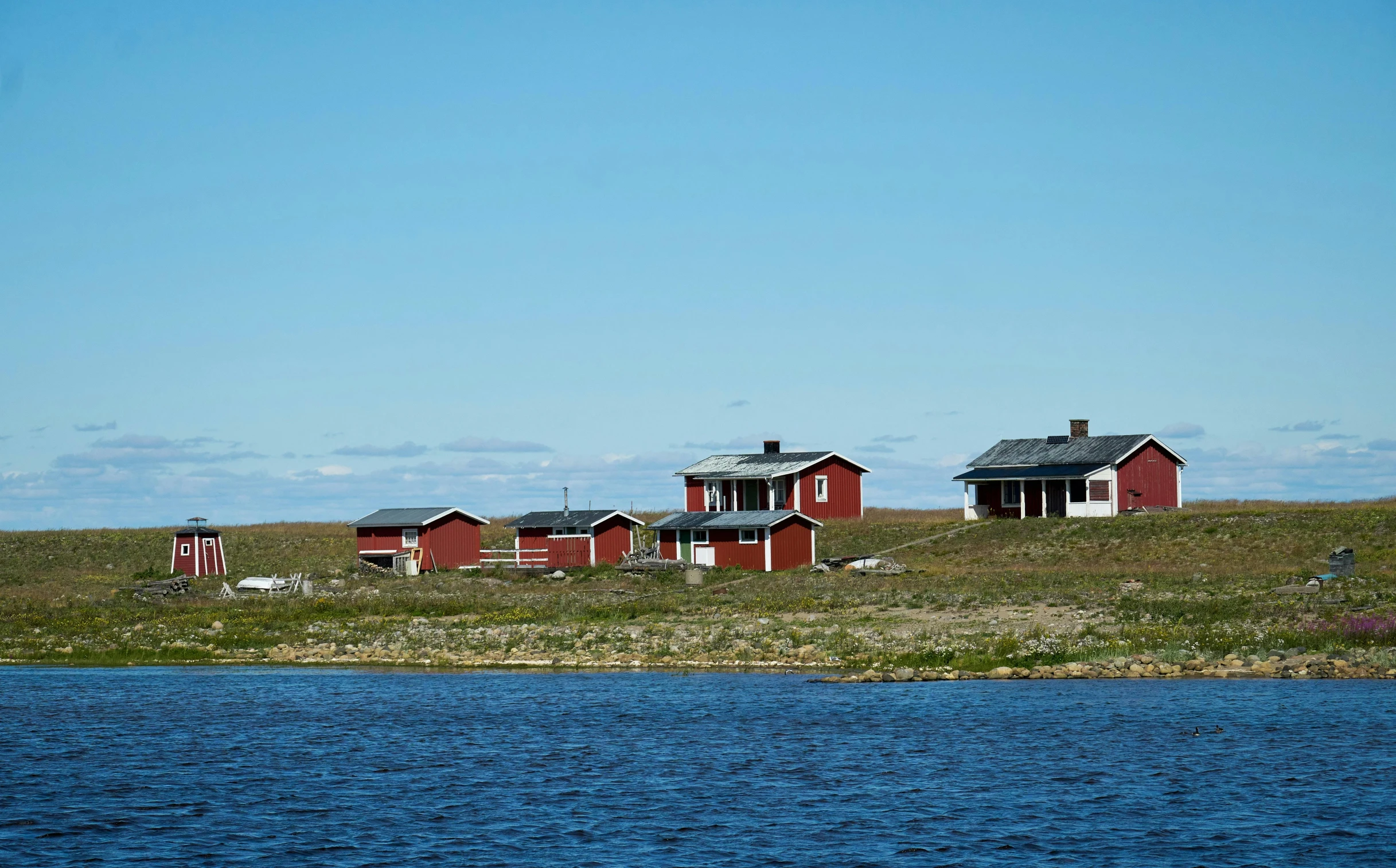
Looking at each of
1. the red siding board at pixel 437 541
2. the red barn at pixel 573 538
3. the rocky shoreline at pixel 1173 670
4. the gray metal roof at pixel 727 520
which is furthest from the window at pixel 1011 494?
the rocky shoreline at pixel 1173 670

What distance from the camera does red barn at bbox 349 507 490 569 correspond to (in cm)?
6994

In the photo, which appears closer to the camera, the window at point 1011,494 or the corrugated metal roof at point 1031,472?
the corrugated metal roof at point 1031,472

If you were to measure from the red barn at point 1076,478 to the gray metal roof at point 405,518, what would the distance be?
95.8 ft

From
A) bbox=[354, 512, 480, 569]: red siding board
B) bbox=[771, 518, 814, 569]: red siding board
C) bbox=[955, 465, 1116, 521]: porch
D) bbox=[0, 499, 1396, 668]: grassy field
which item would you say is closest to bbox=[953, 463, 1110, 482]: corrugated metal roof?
bbox=[955, 465, 1116, 521]: porch

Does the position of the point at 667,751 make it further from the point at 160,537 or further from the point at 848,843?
the point at 160,537

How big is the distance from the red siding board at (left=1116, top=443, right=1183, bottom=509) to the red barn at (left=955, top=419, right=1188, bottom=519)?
0.11 feet

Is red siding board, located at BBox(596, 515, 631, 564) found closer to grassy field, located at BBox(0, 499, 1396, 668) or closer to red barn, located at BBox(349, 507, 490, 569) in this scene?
grassy field, located at BBox(0, 499, 1396, 668)

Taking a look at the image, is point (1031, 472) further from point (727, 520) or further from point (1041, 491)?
point (727, 520)

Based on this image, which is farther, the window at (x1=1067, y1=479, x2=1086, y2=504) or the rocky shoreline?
the window at (x1=1067, y1=479, x2=1086, y2=504)

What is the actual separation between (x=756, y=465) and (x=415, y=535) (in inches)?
832

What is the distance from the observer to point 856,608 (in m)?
44.9

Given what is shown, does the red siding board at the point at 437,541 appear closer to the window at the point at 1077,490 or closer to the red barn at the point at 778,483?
the red barn at the point at 778,483

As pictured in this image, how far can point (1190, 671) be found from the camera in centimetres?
3159

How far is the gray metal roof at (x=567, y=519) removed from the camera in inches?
2685
